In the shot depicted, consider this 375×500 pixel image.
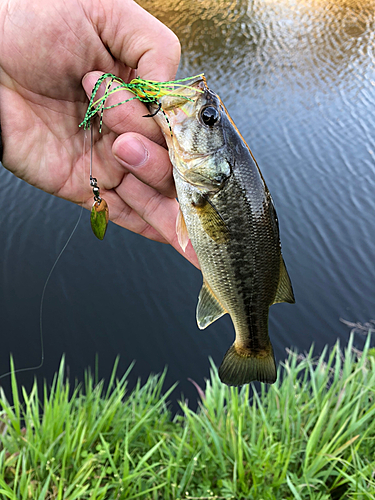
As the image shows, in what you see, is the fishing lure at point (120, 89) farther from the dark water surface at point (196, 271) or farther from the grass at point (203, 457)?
the dark water surface at point (196, 271)

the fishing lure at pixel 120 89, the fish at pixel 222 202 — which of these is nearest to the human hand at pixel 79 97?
the fishing lure at pixel 120 89

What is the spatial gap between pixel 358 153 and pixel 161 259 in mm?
7306

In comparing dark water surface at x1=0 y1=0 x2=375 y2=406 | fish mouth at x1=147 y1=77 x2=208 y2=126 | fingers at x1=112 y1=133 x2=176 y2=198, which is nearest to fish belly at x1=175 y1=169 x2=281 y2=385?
fingers at x1=112 y1=133 x2=176 y2=198

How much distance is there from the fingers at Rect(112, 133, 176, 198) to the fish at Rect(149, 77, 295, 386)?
6.7 inches

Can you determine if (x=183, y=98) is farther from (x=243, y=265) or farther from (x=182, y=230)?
(x=243, y=265)

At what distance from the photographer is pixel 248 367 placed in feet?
7.93

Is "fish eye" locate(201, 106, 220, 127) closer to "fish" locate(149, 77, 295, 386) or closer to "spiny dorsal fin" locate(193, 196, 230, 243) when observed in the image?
"fish" locate(149, 77, 295, 386)

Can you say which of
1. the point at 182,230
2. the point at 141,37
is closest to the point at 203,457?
the point at 182,230

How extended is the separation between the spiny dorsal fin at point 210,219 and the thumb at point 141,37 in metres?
0.75

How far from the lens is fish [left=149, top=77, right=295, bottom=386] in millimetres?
2076

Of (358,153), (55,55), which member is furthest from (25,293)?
(358,153)

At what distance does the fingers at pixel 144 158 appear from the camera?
2.26 m

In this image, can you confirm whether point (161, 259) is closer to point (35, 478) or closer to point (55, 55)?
point (35, 478)

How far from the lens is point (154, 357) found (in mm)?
7371
